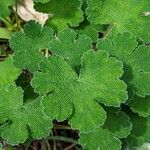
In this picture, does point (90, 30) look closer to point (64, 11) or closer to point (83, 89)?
point (64, 11)

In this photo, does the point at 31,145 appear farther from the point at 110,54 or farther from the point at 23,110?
the point at 110,54

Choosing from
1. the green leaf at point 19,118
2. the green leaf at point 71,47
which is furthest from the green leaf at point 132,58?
the green leaf at point 19,118

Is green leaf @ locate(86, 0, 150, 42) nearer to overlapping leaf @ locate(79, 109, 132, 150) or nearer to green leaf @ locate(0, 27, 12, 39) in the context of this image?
overlapping leaf @ locate(79, 109, 132, 150)

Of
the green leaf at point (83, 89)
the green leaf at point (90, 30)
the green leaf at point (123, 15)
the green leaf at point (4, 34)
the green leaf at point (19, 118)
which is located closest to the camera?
the green leaf at point (83, 89)

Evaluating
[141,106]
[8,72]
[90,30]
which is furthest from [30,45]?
[141,106]

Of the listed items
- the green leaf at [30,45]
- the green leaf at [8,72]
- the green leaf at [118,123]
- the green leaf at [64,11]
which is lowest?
the green leaf at [118,123]

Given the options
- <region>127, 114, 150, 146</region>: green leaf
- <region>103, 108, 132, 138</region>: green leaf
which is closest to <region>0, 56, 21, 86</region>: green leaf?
<region>103, 108, 132, 138</region>: green leaf

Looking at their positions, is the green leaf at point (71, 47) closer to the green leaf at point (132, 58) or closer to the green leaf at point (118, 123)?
the green leaf at point (132, 58)
